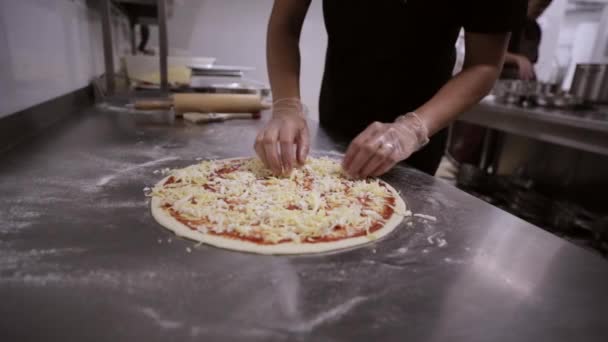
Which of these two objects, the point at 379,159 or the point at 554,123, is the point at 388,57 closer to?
the point at 379,159

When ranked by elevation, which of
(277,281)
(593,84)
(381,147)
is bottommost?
(277,281)

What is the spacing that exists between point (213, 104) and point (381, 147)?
38.3 inches

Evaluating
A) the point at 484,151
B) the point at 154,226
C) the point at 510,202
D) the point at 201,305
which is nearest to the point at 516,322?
the point at 201,305

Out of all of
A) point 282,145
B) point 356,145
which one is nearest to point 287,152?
point 282,145

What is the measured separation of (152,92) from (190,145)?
1058mm

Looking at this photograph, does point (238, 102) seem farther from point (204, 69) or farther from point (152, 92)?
point (204, 69)

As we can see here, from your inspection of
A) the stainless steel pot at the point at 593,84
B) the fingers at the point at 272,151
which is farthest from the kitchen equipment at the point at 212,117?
the stainless steel pot at the point at 593,84

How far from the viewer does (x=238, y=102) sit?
1690 mm

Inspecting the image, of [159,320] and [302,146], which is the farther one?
[302,146]

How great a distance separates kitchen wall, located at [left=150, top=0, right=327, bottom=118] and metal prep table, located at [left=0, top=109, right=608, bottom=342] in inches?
133

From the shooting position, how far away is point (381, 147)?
927mm

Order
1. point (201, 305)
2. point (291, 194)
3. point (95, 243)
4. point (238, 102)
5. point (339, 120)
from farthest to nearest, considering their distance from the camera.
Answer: point (238, 102), point (339, 120), point (291, 194), point (95, 243), point (201, 305)

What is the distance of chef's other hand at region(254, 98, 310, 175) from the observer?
3.15 ft

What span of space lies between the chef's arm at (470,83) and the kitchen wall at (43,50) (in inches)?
45.7
